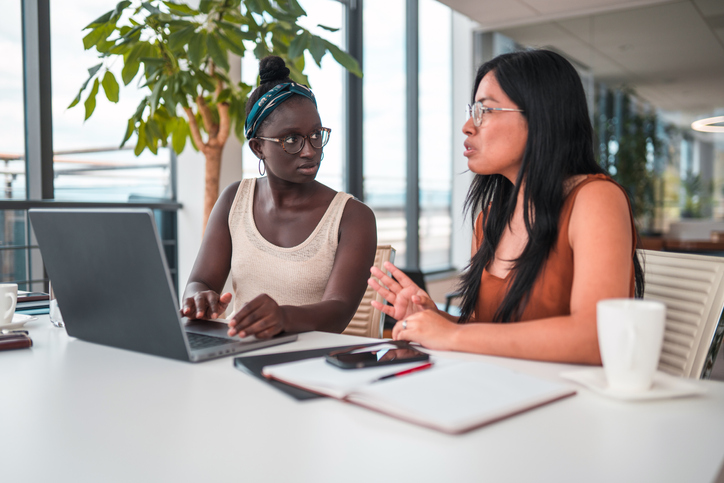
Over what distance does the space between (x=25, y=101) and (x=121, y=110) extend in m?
0.48

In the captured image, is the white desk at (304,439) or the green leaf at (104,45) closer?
the white desk at (304,439)

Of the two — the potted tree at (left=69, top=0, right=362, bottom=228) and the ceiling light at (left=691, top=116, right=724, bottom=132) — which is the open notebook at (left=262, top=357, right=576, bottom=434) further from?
the ceiling light at (left=691, top=116, right=724, bottom=132)

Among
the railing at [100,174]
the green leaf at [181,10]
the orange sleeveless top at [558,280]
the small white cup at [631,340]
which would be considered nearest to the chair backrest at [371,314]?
the orange sleeveless top at [558,280]

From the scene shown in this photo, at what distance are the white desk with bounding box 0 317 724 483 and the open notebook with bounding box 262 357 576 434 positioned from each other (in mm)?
13

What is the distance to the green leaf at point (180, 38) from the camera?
1.99 m

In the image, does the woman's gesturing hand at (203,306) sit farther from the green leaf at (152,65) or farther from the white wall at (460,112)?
the white wall at (460,112)

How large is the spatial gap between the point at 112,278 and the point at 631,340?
2.48 feet

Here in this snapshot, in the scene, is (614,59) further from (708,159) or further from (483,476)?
(483,476)

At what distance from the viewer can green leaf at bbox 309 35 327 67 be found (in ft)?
6.51

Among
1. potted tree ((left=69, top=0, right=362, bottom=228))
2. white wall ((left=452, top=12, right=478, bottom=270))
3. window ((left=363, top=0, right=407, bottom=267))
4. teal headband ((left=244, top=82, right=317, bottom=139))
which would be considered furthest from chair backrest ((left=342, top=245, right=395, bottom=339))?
white wall ((left=452, top=12, right=478, bottom=270))

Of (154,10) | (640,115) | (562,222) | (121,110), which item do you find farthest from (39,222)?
(640,115)

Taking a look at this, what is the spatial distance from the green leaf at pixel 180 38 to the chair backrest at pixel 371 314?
98cm

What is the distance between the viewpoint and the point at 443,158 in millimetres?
5520

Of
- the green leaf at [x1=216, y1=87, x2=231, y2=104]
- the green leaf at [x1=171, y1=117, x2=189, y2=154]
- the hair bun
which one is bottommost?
the green leaf at [x1=171, y1=117, x2=189, y2=154]
